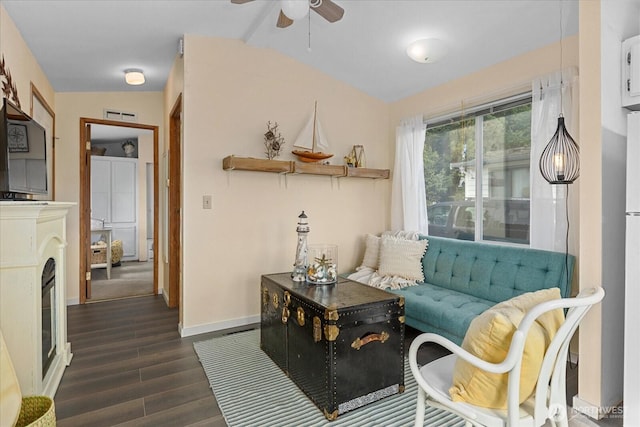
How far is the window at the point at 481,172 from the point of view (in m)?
2.98

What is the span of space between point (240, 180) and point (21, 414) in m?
2.26

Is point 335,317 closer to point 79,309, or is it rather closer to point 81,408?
point 81,408

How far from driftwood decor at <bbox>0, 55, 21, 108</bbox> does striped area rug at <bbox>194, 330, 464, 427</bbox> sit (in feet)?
7.48

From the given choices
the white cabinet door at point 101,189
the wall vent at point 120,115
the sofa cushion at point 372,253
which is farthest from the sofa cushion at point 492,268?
the white cabinet door at point 101,189

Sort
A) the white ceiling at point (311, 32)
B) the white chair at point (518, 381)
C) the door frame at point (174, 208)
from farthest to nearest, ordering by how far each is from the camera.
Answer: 1. the door frame at point (174, 208)
2. the white ceiling at point (311, 32)
3. the white chair at point (518, 381)

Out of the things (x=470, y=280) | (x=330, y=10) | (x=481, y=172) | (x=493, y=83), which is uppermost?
(x=330, y=10)

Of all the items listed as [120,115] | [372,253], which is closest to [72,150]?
[120,115]

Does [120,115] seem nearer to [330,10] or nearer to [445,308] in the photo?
[330,10]

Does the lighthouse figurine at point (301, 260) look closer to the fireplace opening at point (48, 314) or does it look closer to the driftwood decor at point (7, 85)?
the fireplace opening at point (48, 314)

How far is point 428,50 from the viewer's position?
9.25 ft

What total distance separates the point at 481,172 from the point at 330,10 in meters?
2.02

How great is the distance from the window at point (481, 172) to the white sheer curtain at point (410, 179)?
0.15 m

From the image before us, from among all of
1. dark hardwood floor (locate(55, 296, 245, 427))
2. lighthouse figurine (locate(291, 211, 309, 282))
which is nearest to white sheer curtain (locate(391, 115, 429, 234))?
lighthouse figurine (locate(291, 211, 309, 282))

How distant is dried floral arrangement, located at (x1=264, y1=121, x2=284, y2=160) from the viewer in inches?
136
